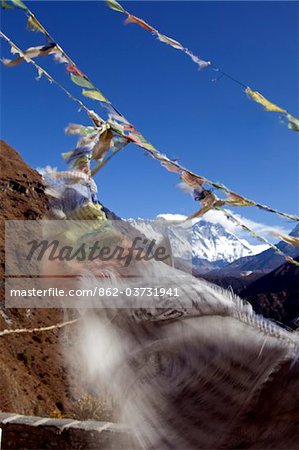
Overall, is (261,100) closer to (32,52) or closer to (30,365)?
(32,52)

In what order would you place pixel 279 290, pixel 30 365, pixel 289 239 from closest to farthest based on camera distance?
pixel 289 239 < pixel 30 365 < pixel 279 290

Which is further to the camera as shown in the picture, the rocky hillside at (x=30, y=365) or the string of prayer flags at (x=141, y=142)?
the rocky hillside at (x=30, y=365)

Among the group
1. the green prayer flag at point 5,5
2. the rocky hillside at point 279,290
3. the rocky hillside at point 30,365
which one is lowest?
the rocky hillside at point 30,365

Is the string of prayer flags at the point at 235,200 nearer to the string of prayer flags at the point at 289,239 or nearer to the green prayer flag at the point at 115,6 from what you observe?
the string of prayer flags at the point at 289,239

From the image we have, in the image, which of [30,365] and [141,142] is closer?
[141,142]

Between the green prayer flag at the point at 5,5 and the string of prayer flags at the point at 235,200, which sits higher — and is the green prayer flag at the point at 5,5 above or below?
above

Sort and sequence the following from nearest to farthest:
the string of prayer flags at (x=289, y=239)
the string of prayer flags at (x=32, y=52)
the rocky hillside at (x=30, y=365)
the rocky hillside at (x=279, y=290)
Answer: the string of prayer flags at (x=289, y=239)
the string of prayer flags at (x=32, y=52)
the rocky hillside at (x=30, y=365)
the rocky hillside at (x=279, y=290)

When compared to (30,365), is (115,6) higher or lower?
higher

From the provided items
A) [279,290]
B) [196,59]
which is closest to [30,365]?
[196,59]

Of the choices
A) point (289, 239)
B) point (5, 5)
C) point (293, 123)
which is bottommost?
point (289, 239)

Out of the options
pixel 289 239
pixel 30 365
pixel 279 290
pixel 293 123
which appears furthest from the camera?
pixel 279 290

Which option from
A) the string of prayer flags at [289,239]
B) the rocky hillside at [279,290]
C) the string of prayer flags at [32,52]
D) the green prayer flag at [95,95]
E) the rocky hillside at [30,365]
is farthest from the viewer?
the rocky hillside at [279,290]

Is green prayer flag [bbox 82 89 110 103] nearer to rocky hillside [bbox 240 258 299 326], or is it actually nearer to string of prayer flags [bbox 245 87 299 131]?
string of prayer flags [bbox 245 87 299 131]

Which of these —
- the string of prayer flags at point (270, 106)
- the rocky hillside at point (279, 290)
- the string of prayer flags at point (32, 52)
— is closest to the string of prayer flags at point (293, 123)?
the string of prayer flags at point (270, 106)
